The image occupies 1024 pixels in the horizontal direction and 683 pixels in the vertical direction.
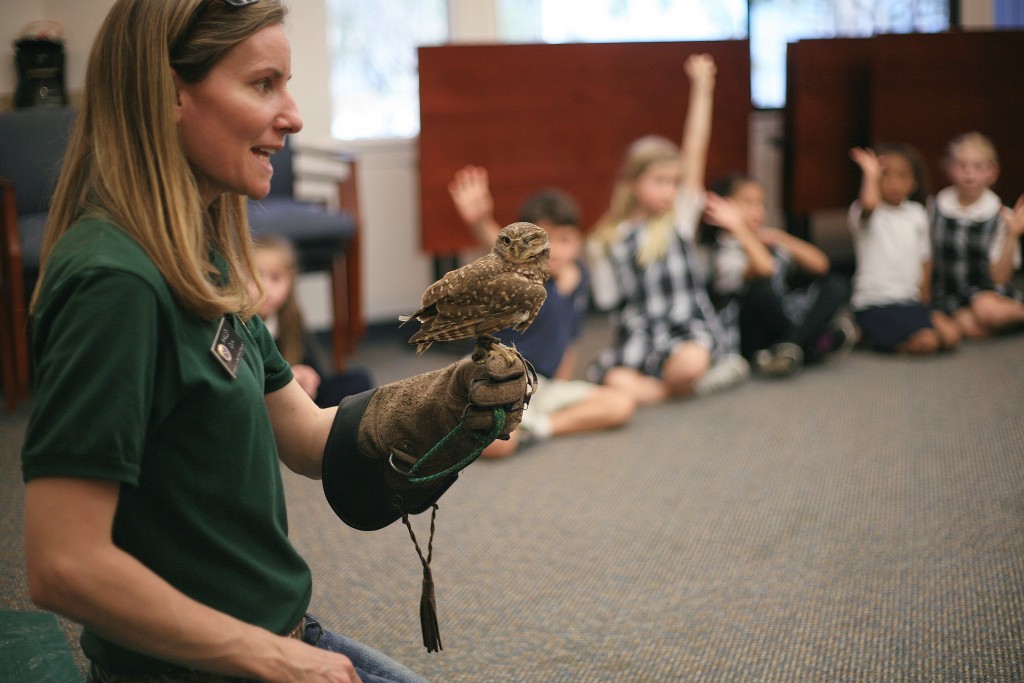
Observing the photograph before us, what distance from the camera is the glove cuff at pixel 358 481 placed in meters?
1.34

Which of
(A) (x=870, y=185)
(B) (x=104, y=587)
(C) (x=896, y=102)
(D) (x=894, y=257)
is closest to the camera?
(B) (x=104, y=587)

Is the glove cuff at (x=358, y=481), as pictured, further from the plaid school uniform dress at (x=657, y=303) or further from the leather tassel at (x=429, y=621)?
the plaid school uniform dress at (x=657, y=303)

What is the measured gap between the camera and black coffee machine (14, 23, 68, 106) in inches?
161

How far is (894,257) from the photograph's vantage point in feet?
14.9

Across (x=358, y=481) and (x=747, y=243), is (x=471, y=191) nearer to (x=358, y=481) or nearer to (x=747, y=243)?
(x=747, y=243)

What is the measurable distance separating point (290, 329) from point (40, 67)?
1913 mm

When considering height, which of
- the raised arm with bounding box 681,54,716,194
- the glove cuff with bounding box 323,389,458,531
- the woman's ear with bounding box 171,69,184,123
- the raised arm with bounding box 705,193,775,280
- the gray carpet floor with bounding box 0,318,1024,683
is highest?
the raised arm with bounding box 681,54,716,194

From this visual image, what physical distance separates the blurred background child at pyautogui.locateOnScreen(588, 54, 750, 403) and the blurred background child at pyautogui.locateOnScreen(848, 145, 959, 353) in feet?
2.42

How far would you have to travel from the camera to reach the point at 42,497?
926 millimetres

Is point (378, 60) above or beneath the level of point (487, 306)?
above

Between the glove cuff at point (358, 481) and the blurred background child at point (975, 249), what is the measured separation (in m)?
3.85

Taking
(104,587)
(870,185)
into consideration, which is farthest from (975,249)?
(104,587)

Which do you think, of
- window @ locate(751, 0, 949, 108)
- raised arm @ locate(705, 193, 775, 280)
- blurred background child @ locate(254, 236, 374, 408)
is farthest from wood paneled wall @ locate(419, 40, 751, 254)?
blurred background child @ locate(254, 236, 374, 408)

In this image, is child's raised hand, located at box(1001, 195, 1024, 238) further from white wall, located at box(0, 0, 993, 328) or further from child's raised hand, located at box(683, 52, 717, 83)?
white wall, located at box(0, 0, 993, 328)
